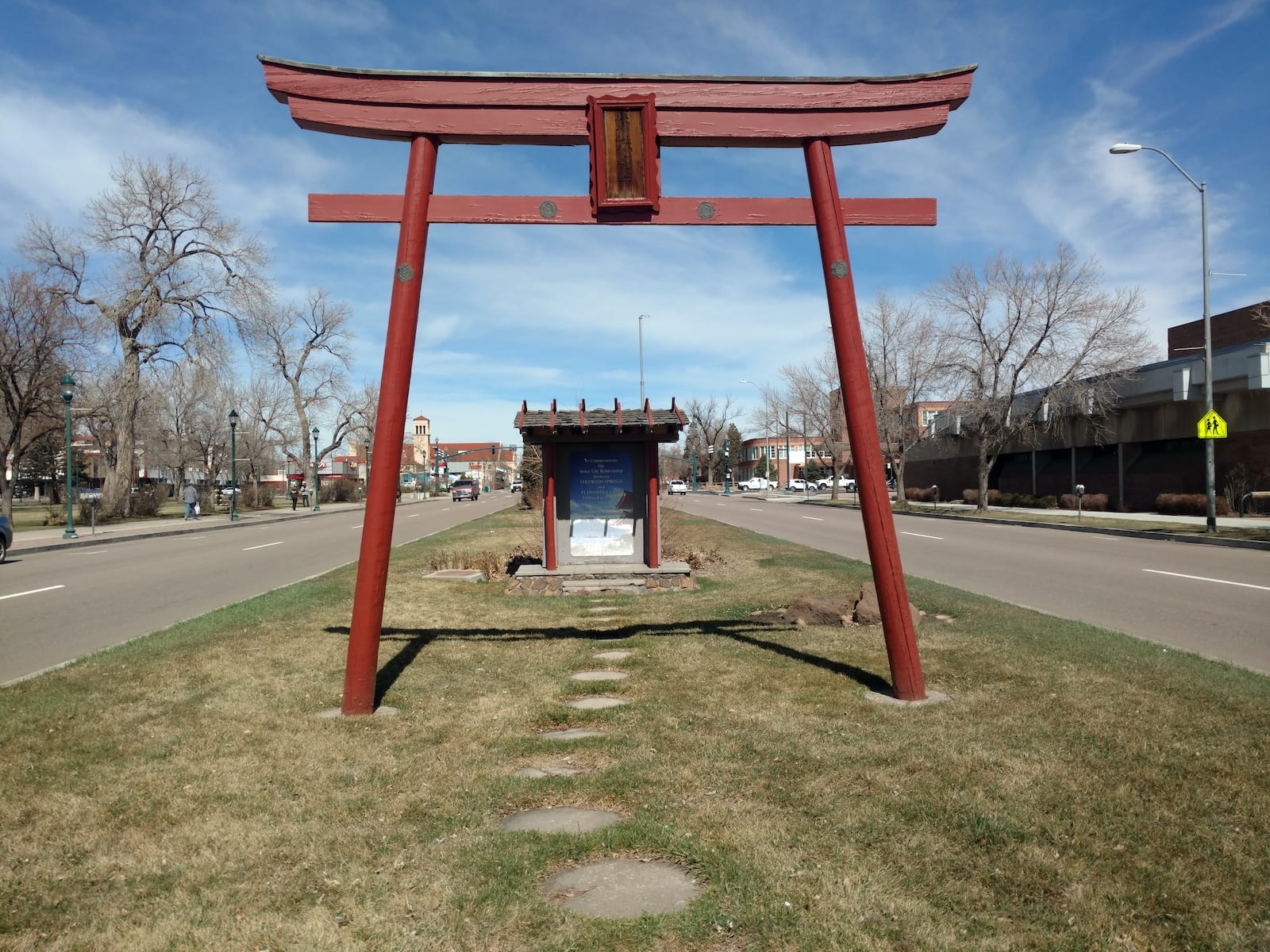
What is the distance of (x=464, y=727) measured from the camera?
607cm

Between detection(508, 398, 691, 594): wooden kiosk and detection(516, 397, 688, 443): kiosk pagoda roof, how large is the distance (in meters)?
0.01

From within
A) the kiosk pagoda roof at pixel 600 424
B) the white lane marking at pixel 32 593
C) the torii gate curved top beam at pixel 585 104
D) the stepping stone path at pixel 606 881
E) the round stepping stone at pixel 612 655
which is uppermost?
the torii gate curved top beam at pixel 585 104

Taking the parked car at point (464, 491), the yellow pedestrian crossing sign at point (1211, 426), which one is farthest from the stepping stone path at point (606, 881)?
the parked car at point (464, 491)

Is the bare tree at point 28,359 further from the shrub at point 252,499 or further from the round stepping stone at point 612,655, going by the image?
the round stepping stone at point 612,655

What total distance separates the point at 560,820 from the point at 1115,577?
13.4 metres

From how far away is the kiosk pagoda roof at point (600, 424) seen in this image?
1391cm

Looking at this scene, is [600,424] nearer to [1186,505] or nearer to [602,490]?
[602,490]

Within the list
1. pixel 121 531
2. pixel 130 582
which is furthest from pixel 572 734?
pixel 121 531

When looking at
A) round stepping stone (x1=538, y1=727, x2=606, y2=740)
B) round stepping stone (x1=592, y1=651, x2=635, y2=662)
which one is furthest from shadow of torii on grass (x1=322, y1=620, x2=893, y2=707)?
round stepping stone (x1=538, y1=727, x2=606, y2=740)

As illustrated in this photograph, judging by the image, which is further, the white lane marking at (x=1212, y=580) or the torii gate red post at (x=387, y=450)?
the white lane marking at (x=1212, y=580)

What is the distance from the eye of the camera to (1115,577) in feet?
49.1

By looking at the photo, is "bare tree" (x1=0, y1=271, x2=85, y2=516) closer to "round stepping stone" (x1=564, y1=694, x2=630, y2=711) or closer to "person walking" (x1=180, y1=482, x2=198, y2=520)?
"person walking" (x1=180, y1=482, x2=198, y2=520)

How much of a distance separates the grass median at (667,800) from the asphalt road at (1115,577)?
2177 millimetres

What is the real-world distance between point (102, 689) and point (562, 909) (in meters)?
5.31
